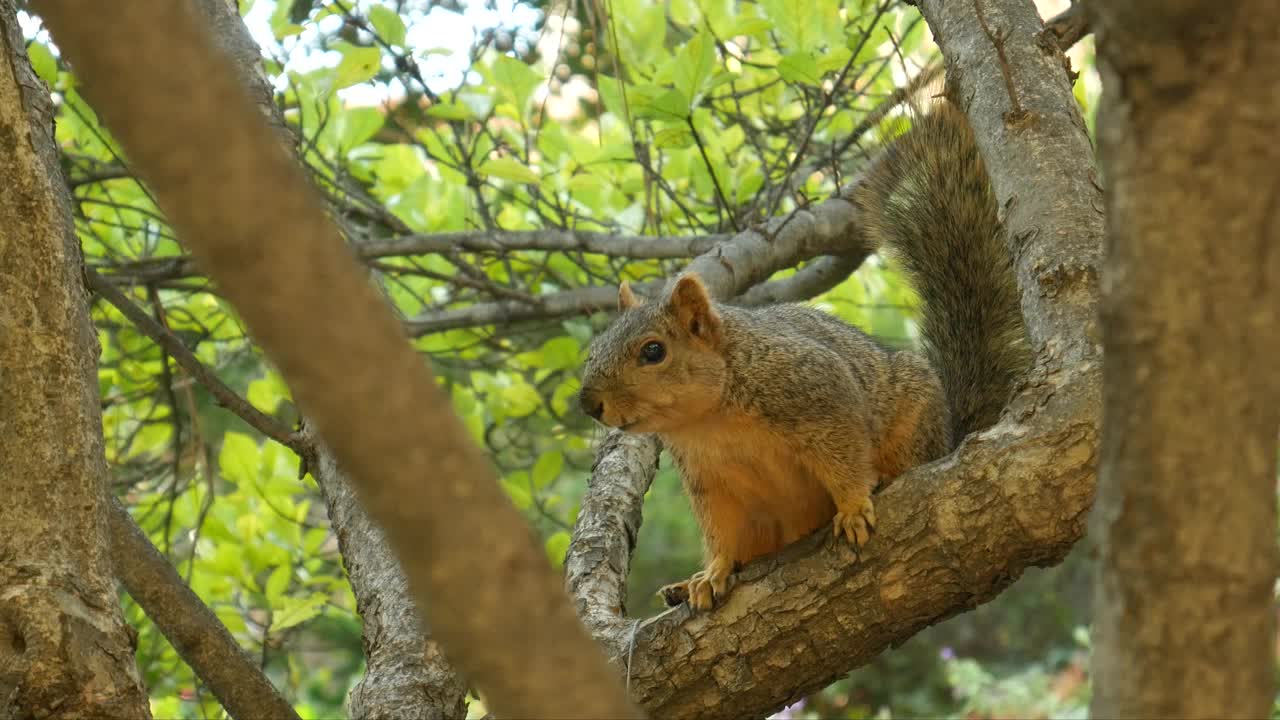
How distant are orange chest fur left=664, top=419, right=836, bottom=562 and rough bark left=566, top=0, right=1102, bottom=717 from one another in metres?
0.18

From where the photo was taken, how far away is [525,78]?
2684mm

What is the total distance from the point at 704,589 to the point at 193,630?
2.44ft

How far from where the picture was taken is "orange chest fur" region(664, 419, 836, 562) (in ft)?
6.89

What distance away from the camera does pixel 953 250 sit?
243 cm

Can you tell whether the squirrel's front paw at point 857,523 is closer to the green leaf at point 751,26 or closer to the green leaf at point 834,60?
the green leaf at point 834,60

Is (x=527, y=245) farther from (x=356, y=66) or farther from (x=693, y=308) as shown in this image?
(x=693, y=308)

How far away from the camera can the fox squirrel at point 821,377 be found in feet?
6.79

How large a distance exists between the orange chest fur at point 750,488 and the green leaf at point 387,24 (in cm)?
101

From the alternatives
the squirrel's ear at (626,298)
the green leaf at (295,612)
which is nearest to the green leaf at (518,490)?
the green leaf at (295,612)

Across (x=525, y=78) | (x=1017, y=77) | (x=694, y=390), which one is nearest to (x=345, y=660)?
(x=525, y=78)

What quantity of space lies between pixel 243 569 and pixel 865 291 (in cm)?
162

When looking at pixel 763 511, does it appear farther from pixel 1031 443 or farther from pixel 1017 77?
pixel 1017 77

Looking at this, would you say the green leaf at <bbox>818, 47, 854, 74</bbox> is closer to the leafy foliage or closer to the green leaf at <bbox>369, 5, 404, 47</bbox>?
the leafy foliage

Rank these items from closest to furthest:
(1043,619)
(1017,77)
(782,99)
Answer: (1017,77) → (782,99) → (1043,619)
